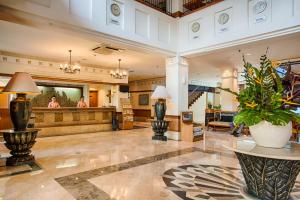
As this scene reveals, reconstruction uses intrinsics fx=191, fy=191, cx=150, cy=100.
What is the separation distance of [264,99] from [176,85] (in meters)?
4.37

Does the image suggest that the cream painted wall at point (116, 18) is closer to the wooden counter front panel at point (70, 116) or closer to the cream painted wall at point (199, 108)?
the wooden counter front panel at point (70, 116)

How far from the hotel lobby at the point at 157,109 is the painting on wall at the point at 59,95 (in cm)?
177

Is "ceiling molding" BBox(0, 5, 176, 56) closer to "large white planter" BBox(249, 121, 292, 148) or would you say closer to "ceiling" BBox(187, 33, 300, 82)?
"ceiling" BBox(187, 33, 300, 82)

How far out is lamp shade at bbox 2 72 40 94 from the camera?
3.48 m

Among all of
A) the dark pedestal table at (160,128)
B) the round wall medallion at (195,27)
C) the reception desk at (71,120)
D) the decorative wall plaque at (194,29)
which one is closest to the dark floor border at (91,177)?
the dark pedestal table at (160,128)

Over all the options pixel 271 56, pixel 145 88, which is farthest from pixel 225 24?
pixel 145 88

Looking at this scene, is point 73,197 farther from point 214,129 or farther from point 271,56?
point 271,56

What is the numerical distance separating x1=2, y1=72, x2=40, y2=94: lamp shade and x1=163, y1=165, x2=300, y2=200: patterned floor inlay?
290 centimetres

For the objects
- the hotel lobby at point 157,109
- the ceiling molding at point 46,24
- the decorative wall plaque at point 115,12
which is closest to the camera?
the hotel lobby at point 157,109

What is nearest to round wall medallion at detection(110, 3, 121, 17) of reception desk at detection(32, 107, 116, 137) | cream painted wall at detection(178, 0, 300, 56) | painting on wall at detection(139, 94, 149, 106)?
cream painted wall at detection(178, 0, 300, 56)

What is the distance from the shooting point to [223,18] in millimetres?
5344

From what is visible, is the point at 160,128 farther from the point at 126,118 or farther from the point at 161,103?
the point at 126,118

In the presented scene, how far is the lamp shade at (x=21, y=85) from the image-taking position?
11.4ft

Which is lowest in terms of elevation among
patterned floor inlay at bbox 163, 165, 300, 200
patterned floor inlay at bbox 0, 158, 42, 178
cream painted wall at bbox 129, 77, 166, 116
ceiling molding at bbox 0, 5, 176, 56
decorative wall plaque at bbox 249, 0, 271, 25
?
patterned floor inlay at bbox 163, 165, 300, 200
